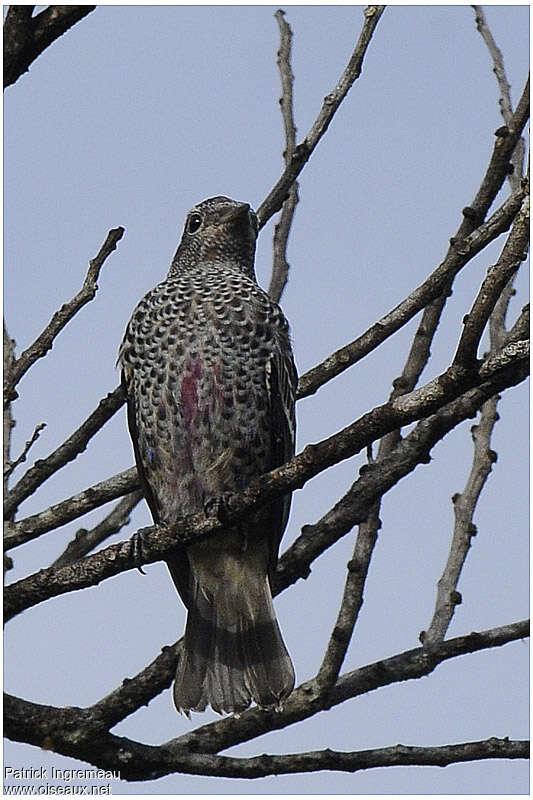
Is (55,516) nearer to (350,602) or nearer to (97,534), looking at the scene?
(97,534)

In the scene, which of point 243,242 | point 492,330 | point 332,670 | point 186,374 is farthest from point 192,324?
point 332,670

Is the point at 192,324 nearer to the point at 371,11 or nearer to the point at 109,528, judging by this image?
the point at 109,528

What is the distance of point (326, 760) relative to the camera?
12.0 feet

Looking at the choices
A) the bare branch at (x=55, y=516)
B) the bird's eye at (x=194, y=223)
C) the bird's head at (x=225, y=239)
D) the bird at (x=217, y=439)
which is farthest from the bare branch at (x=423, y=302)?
the bird's eye at (x=194, y=223)

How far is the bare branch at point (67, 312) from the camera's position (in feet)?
13.3

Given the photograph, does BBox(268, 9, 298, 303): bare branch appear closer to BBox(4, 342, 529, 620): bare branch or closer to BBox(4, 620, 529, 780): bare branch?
BBox(4, 342, 529, 620): bare branch

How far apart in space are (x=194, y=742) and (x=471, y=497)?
1.34 m

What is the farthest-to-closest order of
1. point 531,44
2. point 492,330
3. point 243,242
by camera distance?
point 243,242 → point 492,330 → point 531,44

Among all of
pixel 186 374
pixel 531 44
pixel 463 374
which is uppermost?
pixel 531 44

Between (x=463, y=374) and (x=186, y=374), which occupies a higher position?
(x=186, y=374)

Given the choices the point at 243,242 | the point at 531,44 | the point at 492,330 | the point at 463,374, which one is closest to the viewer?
the point at 463,374

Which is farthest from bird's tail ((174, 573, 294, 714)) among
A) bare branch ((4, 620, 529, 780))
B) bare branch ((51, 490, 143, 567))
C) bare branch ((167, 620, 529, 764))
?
bare branch ((51, 490, 143, 567))

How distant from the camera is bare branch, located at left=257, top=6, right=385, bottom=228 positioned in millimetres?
4562

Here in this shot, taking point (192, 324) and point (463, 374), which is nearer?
point (463, 374)
